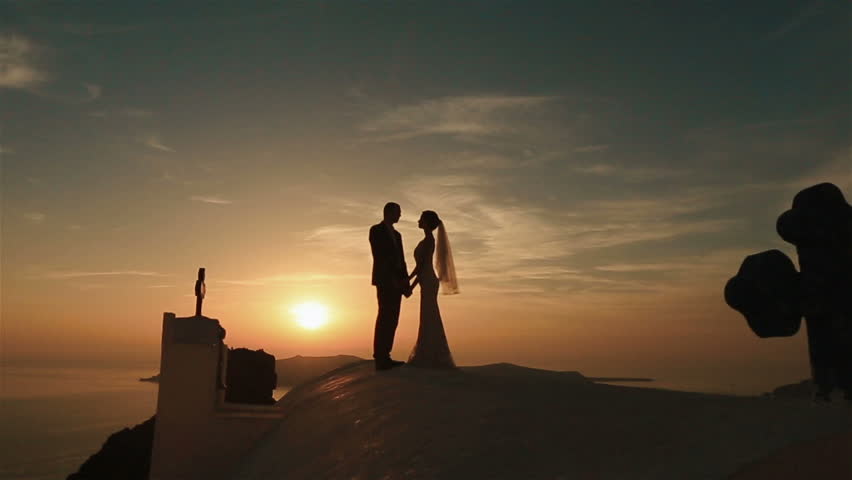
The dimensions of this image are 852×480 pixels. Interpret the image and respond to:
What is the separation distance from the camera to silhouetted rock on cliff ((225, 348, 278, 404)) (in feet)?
81.3

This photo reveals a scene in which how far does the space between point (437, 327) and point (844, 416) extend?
6.72 m

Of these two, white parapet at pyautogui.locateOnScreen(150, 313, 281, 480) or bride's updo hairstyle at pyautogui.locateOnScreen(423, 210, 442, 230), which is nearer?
white parapet at pyautogui.locateOnScreen(150, 313, 281, 480)

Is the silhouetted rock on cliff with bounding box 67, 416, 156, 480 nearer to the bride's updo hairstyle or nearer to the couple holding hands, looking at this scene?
the couple holding hands

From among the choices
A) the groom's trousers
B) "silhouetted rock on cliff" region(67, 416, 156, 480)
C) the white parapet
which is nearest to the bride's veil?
the groom's trousers

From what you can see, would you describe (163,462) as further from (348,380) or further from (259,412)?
(348,380)

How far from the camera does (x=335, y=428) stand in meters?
7.96

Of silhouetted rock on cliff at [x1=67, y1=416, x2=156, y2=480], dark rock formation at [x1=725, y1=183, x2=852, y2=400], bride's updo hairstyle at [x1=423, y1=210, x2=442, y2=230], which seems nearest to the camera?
dark rock formation at [x1=725, y1=183, x2=852, y2=400]

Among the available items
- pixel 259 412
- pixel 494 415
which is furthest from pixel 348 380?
pixel 494 415

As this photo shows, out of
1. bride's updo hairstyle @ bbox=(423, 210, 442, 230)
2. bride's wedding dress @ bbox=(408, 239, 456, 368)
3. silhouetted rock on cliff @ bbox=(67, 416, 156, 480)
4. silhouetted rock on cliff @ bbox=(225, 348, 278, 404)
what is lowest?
silhouetted rock on cliff @ bbox=(67, 416, 156, 480)

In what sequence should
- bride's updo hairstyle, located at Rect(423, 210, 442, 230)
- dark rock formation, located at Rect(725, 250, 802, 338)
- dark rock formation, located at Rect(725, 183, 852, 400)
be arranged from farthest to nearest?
bride's updo hairstyle, located at Rect(423, 210, 442, 230) < dark rock formation, located at Rect(725, 250, 802, 338) < dark rock formation, located at Rect(725, 183, 852, 400)

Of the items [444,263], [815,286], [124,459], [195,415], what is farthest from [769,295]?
[124,459]

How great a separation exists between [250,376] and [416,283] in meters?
16.6

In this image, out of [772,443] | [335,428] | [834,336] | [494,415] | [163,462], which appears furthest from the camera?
[163,462]

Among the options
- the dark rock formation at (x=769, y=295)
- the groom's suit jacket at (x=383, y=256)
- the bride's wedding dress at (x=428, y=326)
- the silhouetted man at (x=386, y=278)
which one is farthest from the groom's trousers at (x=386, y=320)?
the dark rock formation at (x=769, y=295)
